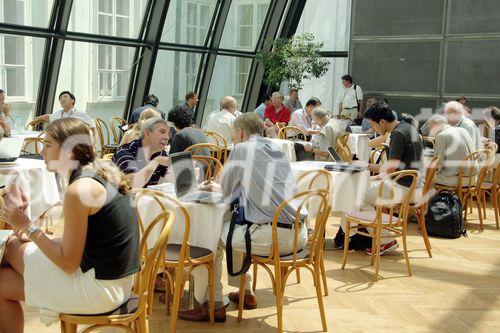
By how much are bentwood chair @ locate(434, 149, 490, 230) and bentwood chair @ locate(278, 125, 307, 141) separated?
7.80 ft

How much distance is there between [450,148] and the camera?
19.6 feet

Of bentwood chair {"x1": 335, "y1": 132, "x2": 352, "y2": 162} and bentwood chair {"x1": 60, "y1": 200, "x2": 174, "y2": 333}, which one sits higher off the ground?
bentwood chair {"x1": 335, "y1": 132, "x2": 352, "y2": 162}

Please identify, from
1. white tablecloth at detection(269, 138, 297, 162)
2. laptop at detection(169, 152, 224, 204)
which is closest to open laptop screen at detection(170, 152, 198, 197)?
laptop at detection(169, 152, 224, 204)

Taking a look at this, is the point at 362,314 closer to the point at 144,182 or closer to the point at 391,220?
the point at 391,220

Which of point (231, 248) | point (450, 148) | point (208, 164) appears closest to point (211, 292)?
point (231, 248)

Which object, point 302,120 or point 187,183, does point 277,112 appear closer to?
point 302,120

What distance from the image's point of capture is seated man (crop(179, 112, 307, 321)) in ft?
11.3

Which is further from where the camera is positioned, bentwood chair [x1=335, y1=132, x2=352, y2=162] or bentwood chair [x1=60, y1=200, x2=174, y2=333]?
bentwood chair [x1=335, y1=132, x2=352, y2=162]

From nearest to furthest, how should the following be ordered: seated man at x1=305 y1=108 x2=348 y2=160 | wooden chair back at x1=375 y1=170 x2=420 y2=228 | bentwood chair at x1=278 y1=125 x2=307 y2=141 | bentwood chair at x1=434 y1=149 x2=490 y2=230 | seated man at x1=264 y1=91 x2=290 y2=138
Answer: wooden chair back at x1=375 y1=170 x2=420 y2=228
bentwood chair at x1=434 y1=149 x2=490 y2=230
seated man at x1=305 y1=108 x2=348 y2=160
bentwood chair at x1=278 y1=125 x2=307 y2=141
seated man at x1=264 y1=91 x2=290 y2=138

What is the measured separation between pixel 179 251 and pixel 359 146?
5.38 meters

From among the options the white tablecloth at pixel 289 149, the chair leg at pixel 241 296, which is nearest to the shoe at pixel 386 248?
the chair leg at pixel 241 296

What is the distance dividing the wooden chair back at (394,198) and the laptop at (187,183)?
4.37ft

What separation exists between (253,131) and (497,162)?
4.04 meters

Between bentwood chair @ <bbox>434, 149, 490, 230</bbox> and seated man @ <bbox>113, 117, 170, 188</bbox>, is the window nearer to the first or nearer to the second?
bentwood chair @ <bbox>434, 149, 490, 230</bbox>
